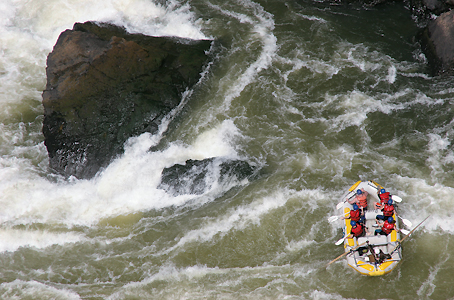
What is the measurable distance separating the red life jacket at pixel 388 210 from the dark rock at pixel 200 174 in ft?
11.8

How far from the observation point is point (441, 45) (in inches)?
468

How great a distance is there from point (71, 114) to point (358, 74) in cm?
980

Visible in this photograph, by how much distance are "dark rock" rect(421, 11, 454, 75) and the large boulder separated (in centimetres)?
895

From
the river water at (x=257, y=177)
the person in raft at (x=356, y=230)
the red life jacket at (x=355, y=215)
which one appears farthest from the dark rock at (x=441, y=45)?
the person in raft at (x=356, y=230)

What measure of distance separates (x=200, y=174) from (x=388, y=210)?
198 inches

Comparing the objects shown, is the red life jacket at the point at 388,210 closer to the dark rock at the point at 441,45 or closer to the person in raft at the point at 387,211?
the person in raft at the point at 387,211

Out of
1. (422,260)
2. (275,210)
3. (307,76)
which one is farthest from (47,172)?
(422,260)

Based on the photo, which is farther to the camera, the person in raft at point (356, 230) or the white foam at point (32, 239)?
the white foam at point (32, 239)

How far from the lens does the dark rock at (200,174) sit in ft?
32.1

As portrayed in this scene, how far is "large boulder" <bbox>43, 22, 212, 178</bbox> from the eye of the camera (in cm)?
1062

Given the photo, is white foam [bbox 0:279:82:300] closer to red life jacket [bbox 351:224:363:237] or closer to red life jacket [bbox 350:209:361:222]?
red life jacket [bbox 351:224:363:237]

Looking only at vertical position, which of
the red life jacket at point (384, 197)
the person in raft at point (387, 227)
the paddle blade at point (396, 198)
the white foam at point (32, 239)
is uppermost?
the white foam at point (32, 239)

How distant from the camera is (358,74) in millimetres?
12078

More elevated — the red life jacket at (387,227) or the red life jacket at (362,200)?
the red life jacket at (362,200)
